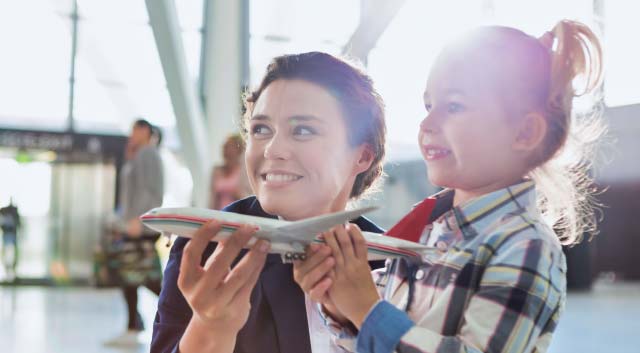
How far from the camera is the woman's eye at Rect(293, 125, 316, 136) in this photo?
1.31m

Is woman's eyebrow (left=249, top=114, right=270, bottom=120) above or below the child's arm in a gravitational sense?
above

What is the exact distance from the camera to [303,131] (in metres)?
1.31

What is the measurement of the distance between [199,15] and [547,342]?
11.0 m

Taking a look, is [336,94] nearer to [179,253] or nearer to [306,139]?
[306,139]

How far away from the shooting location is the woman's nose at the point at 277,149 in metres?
1.27

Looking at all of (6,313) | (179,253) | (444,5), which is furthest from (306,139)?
(6,313)

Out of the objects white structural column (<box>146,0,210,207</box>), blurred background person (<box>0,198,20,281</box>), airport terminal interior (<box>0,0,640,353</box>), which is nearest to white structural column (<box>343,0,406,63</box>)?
airport terminal interior (<box>0,0,640,353</box>)

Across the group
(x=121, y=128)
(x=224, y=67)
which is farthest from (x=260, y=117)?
(x=121, y=128)

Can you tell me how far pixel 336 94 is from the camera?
137 centimetres

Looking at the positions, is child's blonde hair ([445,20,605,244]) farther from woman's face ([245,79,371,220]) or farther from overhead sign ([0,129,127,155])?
overhead sign ([0,129,127,155])

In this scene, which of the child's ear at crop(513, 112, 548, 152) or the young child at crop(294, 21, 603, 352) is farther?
the child's ear at crop(513, 112, 548, 152)

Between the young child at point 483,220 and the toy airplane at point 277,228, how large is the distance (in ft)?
0.08

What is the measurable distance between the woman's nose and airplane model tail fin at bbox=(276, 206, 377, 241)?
0.36 metres

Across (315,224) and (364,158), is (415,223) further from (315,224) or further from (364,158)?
(364,158)
